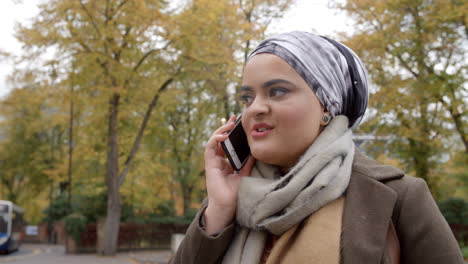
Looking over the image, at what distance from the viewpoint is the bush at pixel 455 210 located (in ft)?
59.3

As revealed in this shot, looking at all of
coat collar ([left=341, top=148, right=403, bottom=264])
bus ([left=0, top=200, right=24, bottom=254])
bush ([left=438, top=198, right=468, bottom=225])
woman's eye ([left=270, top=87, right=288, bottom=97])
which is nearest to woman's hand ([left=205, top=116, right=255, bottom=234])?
woman's eye ([left=270, top=87, right=288, bottom=97])

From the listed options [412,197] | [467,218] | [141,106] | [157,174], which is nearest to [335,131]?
[412,197]

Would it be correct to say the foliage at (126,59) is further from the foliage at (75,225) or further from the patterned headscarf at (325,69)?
the patterned headscarf at (325,69)

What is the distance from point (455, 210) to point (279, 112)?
763 inches

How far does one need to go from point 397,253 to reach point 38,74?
16192 millimetres

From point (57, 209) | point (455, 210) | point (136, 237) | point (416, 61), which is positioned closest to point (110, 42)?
point (416, 61)

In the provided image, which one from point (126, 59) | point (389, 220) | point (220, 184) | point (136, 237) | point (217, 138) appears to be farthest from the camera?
point (136, 237)

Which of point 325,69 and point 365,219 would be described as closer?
point 365,219

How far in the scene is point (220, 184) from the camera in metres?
1.64

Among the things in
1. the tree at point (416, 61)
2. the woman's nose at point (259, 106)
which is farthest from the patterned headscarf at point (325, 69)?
the tree at point (416, 61)

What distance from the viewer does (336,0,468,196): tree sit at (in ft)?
40.5

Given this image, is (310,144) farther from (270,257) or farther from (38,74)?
(38,74)

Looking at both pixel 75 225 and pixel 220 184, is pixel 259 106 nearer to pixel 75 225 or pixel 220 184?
pixel 220 184

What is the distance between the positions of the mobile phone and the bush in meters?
18.5
